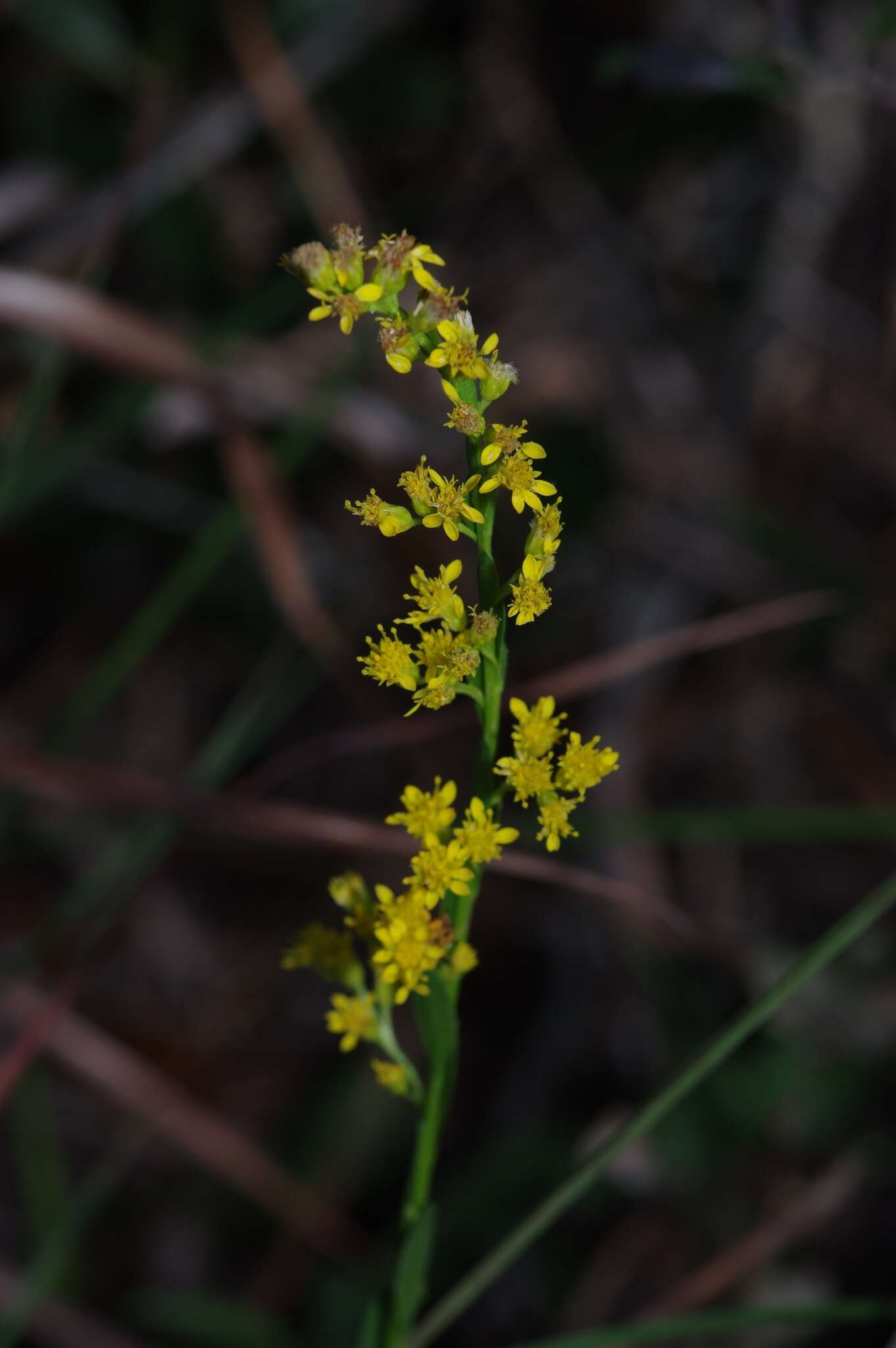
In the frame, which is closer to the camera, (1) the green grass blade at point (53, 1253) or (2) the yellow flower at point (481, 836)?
(2) the yellow flower at point (481, 836)

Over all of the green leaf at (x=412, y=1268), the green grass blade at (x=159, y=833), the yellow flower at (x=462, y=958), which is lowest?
the green leaf at (x=412, y=1268)

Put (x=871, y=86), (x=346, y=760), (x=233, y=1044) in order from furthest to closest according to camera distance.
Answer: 1. (x=346, y=760)
2. (x=233, y=1044)
3. (x=871, y=86)

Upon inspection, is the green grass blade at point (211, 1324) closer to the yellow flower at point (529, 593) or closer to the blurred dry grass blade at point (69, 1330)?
the blurred dry grass blade at point (69, 1330)

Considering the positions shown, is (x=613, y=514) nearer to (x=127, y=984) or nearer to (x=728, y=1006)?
(x=728, y=1006)

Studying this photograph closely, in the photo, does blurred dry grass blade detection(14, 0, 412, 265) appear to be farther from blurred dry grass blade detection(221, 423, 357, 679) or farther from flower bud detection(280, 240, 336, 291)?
flower bud detection(280, 240, 336, 291)

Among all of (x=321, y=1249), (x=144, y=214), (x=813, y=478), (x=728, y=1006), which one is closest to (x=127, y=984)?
(x=321, y=1249)

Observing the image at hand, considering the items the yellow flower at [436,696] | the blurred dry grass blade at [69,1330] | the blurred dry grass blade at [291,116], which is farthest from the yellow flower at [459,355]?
the blurred dry grass blade at [291,116]

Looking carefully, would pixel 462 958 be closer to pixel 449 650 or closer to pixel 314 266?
pixel 449 650
